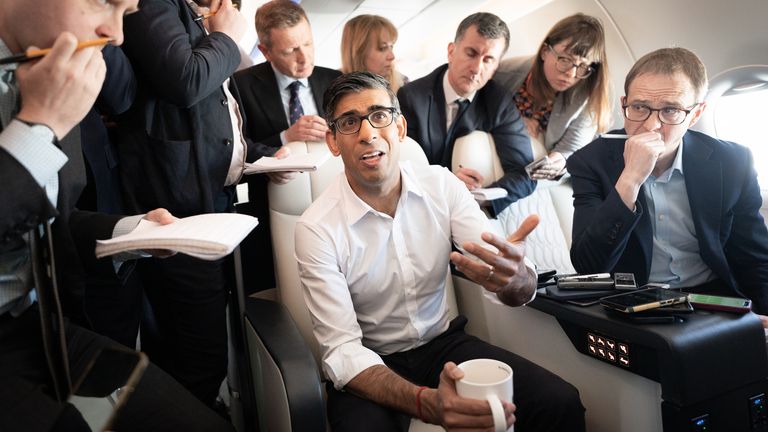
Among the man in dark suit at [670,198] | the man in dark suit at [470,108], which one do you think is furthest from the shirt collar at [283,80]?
the man in dark suit at [670,198]

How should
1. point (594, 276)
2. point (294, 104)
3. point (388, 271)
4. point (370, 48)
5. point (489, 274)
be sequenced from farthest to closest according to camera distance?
point (370, 48), point (294, 104), point (388, 271), point (594, 276), point (489, 274)

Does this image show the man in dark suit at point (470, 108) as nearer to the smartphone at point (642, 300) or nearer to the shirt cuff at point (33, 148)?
the smartphone at point (642, 300)

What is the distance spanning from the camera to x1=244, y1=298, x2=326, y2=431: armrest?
3.97 feet

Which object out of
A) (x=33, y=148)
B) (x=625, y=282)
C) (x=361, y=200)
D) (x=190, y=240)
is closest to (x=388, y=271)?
(x=361, y=200)

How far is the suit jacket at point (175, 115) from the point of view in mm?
1537

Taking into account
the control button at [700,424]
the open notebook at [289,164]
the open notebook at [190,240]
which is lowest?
the control button at [700,424]

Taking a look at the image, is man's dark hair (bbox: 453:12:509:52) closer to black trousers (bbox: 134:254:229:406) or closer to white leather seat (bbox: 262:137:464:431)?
white leather seat (bbox: 262:137:464:431)

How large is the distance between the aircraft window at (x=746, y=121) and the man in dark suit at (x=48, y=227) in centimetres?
299

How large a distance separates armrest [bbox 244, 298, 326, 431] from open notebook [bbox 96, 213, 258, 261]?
43cm

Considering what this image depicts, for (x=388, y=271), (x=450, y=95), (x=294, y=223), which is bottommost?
(x=388, y=271)

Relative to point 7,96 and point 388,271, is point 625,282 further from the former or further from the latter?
point 7,96

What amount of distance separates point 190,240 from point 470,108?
1.86m

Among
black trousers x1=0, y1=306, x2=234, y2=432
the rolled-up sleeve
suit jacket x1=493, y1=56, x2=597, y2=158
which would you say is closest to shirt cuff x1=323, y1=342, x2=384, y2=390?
the rolled-up sleeve

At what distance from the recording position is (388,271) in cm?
167
